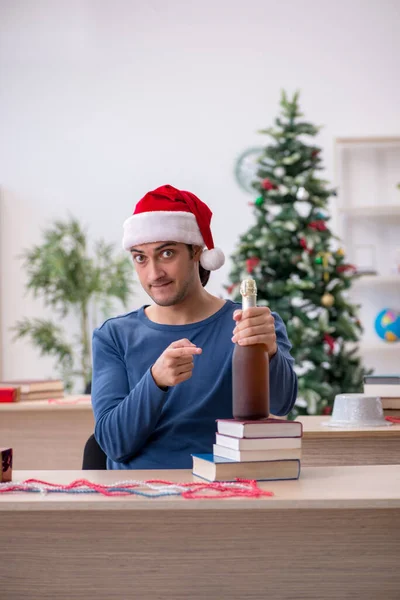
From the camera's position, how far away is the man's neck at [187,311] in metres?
1.88

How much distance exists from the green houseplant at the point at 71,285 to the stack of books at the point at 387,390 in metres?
3.12

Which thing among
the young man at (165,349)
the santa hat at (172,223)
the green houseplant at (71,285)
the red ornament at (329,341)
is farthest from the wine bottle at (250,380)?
the green houseplant at (71,285)

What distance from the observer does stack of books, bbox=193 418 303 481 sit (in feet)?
4.15

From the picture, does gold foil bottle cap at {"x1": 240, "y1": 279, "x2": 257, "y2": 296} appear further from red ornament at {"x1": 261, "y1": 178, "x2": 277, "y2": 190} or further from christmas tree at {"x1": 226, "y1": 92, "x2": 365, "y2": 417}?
red ornament at {"x1": 261, "y1": 178, "x2": 277, "y2": 190}

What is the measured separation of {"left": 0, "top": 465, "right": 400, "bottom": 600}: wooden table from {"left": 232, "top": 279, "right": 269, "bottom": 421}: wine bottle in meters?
0.13

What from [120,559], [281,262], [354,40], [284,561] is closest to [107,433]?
[120,559]

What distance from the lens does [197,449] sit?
172cm

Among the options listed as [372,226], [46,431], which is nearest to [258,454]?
[46,431]

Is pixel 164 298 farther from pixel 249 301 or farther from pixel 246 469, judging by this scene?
pixel 246 469

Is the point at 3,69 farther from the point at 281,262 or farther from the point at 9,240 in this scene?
the point at 281,262

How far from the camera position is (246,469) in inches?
50.4

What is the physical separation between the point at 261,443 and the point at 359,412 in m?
1.00

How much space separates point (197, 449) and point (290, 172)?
2.99 m

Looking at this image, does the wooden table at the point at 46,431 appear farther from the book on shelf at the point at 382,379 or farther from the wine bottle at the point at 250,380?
the wine bottle at the point at 250,380
